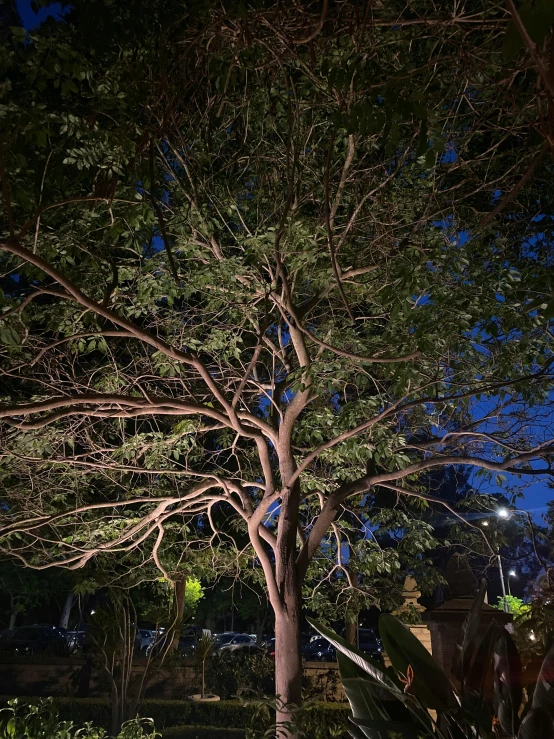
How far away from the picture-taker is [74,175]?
5.13 metres

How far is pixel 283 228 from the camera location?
15.5 ft

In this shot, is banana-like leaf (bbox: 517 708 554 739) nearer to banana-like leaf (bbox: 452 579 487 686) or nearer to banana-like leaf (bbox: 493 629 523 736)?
banana-like leaf (bbox: 493 629 523 736)

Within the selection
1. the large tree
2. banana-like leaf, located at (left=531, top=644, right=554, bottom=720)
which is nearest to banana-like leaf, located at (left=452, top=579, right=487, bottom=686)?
banana-like leaf, located at (left=531, top=644, right=554, bottom=720)

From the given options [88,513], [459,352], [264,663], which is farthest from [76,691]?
[459,352]

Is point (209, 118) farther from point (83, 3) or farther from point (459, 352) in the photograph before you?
point (459, 352)

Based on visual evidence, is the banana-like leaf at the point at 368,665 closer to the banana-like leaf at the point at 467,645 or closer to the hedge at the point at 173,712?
the banana-like leaf at the point at 467,645

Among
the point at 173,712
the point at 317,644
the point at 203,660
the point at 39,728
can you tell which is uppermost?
the point at 317,644

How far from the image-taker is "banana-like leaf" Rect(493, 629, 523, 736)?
2227 mm

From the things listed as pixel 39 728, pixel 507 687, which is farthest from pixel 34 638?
pixel 507 687

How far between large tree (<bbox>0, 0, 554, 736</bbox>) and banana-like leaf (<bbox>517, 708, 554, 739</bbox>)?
2.59 m

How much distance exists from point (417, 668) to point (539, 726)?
1.78ft

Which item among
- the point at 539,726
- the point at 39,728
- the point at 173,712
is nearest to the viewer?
the point at 539,726

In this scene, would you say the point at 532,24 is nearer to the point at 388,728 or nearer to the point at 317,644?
the point at 388,728

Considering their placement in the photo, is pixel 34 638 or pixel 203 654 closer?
pixel 203 654
